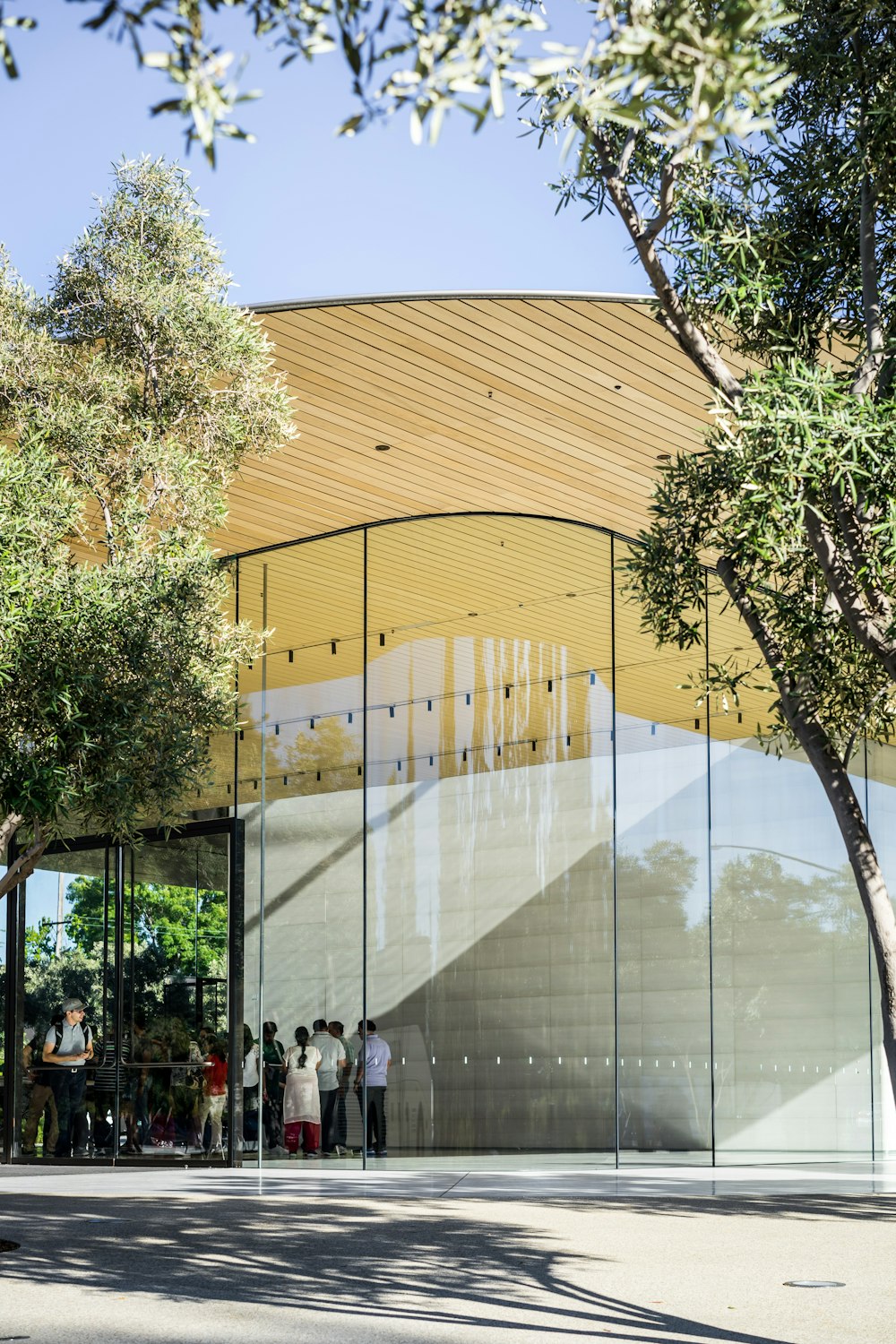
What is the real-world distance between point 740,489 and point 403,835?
29.8ft

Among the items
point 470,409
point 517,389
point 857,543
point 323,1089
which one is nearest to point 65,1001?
point 323,1089

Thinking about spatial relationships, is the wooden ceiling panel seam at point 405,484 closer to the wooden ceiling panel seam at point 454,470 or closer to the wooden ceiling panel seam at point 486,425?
the wooden ceiling panel seam at point 454,470

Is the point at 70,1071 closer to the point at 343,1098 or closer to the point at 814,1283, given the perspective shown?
the point at 343,1098

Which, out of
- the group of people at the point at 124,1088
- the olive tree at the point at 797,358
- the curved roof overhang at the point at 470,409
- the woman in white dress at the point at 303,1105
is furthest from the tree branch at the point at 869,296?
the group of people at the point at 124,1088

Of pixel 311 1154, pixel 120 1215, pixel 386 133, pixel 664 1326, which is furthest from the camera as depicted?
pixel 311 1154

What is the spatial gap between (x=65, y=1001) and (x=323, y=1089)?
11.5 feet

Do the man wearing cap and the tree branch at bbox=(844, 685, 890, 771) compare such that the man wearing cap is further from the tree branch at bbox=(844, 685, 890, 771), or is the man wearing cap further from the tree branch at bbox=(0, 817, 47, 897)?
the tree branch at bbox=(844, 685, 890, 771)

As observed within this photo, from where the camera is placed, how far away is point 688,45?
115 inches

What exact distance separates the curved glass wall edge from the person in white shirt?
0.09ft

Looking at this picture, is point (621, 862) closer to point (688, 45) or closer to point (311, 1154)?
point (311, 1154)

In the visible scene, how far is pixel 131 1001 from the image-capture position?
15.4 meters

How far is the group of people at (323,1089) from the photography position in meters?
14.2

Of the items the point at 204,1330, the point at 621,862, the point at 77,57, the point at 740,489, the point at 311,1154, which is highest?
the point at 77,57

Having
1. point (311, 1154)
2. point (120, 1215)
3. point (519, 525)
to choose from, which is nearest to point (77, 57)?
point (120, 1215)
